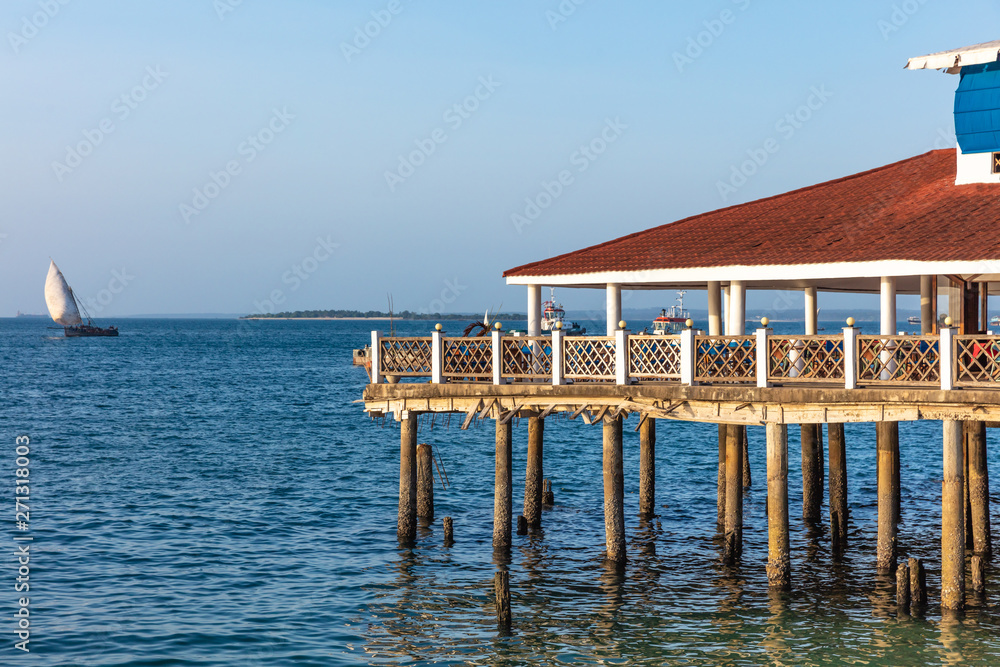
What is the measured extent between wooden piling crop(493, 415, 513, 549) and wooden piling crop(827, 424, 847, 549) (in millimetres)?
7293

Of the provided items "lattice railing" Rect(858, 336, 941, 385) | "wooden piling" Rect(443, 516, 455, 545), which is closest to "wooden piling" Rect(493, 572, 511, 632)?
"wooden piling" Rect(443, 516, 455, 545)

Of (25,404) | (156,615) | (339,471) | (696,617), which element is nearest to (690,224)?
(696,617)

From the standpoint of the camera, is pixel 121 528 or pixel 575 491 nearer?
pixel 121 528

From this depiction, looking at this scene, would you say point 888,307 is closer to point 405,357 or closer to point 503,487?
point 503,487

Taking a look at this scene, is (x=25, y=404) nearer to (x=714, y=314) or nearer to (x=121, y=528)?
(x=121, y=528)

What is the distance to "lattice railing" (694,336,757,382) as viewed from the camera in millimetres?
18906

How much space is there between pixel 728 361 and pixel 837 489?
24.4 ft

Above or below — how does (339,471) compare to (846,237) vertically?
below

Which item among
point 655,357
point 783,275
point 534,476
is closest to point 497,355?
point 655,357

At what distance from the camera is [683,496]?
103 feet

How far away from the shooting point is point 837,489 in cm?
2470

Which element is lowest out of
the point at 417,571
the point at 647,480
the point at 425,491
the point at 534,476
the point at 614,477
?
the point at 417,571

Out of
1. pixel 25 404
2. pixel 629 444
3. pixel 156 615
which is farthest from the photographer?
pixel 25 404

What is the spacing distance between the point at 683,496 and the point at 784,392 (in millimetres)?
14029
